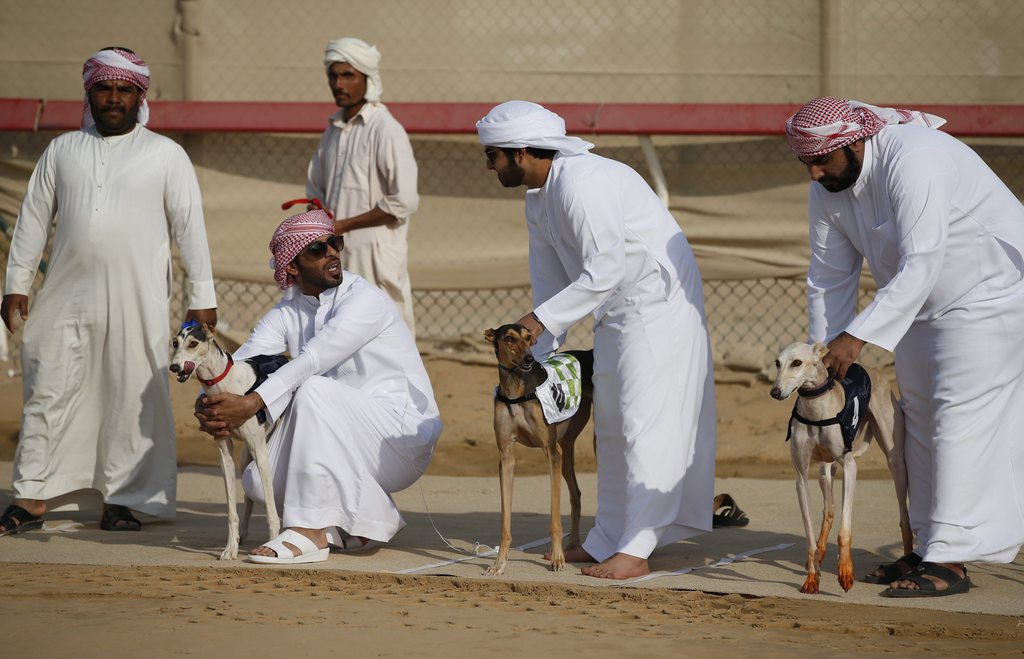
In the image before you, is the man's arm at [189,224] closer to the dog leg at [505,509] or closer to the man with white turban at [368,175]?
the man with white turban at [368,175]

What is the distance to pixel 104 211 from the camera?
6316 mm

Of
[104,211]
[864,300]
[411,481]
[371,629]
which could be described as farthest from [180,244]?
[864,300]

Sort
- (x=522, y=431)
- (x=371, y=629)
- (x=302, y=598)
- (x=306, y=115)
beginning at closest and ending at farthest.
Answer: (x=371, y=629) → (x=302, y=598) → (x=522, y=431) → (x=306, y=115)

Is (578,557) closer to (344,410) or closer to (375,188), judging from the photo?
(344,410)

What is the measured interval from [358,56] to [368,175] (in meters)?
0.69

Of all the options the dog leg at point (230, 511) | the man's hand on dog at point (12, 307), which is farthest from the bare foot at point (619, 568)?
the man's hand on dog at point (12, 307)

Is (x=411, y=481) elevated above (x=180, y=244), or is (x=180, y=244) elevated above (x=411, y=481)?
(x=180, y=244)

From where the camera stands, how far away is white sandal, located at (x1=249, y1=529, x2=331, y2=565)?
541cm

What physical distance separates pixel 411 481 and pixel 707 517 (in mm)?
1321

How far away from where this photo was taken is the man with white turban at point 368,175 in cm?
786

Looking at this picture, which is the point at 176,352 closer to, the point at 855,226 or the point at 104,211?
the point at 104,211

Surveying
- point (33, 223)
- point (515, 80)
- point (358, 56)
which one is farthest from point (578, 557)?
point (515, 80)

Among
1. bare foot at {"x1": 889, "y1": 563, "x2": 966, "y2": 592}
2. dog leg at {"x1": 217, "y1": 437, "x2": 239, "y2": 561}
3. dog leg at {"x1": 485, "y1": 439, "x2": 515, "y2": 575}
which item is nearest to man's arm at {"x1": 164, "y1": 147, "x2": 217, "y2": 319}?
dog leg at {"x1": 217, "y1": 437, "x2": 239, "y2": 561}

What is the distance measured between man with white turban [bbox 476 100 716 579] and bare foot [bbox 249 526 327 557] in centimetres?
111
